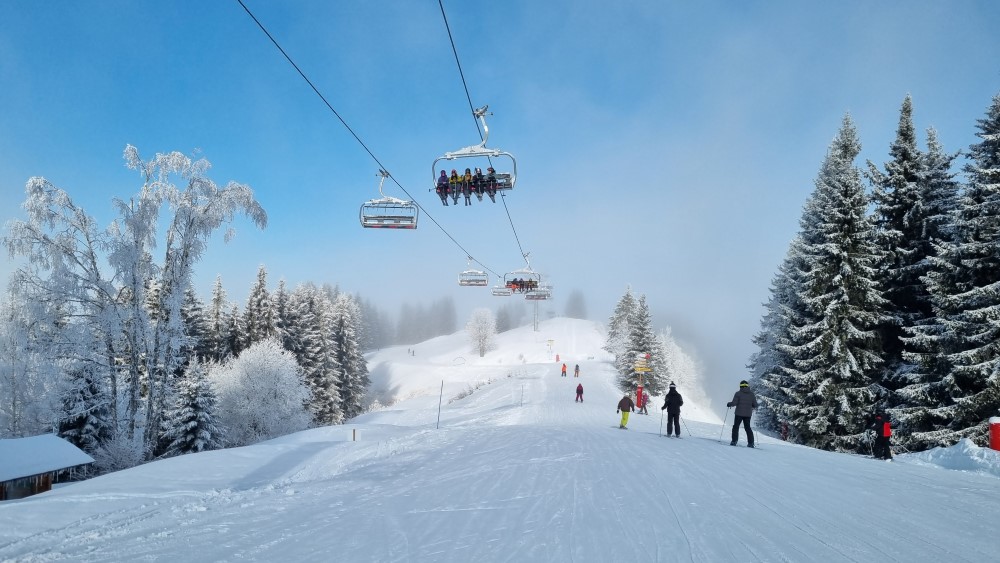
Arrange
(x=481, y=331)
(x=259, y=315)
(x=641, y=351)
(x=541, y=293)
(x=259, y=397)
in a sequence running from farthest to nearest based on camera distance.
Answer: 1. (x=481, y=331)
2. (x=641, y=351)
3. (x=259, y=315)
4. (x=259, y=397)
5. (x=541, y=293)

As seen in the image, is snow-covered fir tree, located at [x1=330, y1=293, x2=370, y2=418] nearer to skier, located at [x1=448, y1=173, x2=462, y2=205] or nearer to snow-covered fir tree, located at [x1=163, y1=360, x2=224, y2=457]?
snow-covered fir tree, located at [x1=163, y1=360, x2=224, y2=457]

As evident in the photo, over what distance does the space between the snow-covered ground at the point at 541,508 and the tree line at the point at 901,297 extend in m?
5.61

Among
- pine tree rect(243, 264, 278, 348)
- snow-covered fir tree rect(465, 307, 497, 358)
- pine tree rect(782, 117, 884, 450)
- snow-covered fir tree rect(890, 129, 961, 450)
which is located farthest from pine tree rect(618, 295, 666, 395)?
snow-covered fir tree rect(465, 307, 497, 358)

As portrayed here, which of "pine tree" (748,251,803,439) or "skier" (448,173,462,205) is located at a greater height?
"skier" (448,173,462,205)

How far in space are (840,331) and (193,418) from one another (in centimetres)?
3245

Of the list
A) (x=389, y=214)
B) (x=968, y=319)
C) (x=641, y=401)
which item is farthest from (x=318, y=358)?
(x=968, y=319)

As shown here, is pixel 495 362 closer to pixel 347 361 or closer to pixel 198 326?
pixel 347 361

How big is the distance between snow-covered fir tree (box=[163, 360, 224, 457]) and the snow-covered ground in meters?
14.4

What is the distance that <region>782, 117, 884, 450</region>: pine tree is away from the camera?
19.0m

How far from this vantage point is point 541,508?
22.9ft

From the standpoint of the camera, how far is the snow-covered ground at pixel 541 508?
5.37m

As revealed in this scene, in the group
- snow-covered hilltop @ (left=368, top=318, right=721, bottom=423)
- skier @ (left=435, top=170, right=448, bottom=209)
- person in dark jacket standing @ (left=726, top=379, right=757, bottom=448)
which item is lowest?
snow-covered hilltop @ (left=368, top=318, right=721, bottom=423)


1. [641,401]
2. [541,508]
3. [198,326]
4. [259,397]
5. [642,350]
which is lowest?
[259,397]

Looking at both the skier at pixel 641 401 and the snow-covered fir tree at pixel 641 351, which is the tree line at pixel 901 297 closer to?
the skier at pixel 641 401
